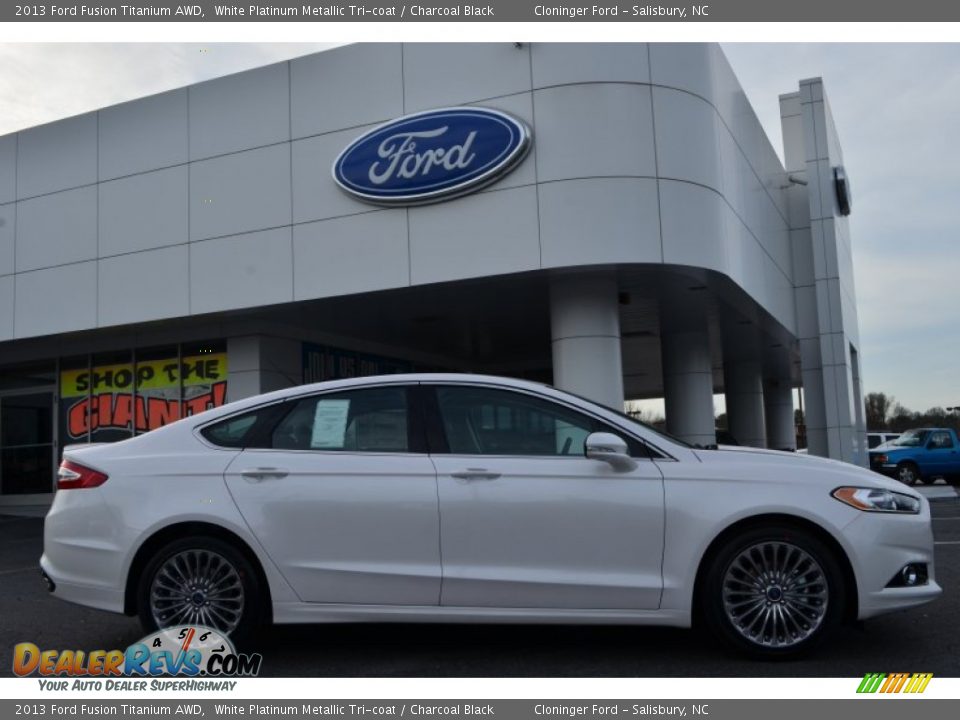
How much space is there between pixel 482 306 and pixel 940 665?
10.6 meters

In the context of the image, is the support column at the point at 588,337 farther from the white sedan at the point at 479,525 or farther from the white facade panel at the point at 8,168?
the white facade panel at the point at 8,168

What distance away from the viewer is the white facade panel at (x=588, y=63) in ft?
38.5

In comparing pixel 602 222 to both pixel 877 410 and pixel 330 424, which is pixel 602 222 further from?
pixel 877 410

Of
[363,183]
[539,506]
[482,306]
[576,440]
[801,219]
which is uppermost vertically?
[801,219]

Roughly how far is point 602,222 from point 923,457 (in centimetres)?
1549

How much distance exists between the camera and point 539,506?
498cm

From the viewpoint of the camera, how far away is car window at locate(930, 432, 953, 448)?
23.2 metres

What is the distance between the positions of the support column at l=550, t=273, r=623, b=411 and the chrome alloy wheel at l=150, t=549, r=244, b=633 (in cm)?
780

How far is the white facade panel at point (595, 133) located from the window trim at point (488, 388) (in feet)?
22.4

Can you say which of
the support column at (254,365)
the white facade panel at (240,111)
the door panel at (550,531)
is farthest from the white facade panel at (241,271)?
the door panel at (550,531)

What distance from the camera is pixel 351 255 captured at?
42.2 feet
